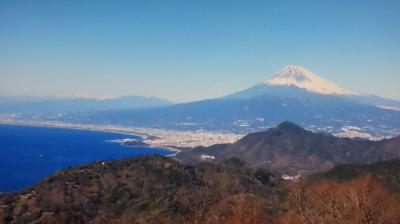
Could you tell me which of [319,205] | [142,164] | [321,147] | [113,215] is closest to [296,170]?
[321,147]

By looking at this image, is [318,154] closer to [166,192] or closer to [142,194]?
[142,194]

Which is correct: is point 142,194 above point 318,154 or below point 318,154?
below

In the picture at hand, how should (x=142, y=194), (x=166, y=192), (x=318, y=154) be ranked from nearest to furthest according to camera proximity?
(x=166, y=192) → (x=142, y=194) → (x=318, y=154)

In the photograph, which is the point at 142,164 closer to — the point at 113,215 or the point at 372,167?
the point at 113,215

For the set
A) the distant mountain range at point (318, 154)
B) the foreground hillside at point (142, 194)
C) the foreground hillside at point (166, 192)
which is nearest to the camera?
the foreground hillside at point (166, 192)

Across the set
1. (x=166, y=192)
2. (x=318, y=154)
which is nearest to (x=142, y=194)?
(x=166, y=192)

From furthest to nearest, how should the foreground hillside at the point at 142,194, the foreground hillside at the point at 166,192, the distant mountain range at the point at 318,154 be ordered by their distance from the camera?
1. the distant mountain range at the point at 318,154
2. the foreground hillside at the point at 142,194
3. the foreground hillside at the point at 166,192

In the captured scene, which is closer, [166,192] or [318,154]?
[166,192]

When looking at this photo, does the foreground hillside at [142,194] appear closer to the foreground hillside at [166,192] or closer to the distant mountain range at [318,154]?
the foreground hillside at [166,192]

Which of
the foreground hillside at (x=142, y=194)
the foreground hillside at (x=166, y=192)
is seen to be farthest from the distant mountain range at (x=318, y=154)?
the foreground hillside at (x=142, y=194)
